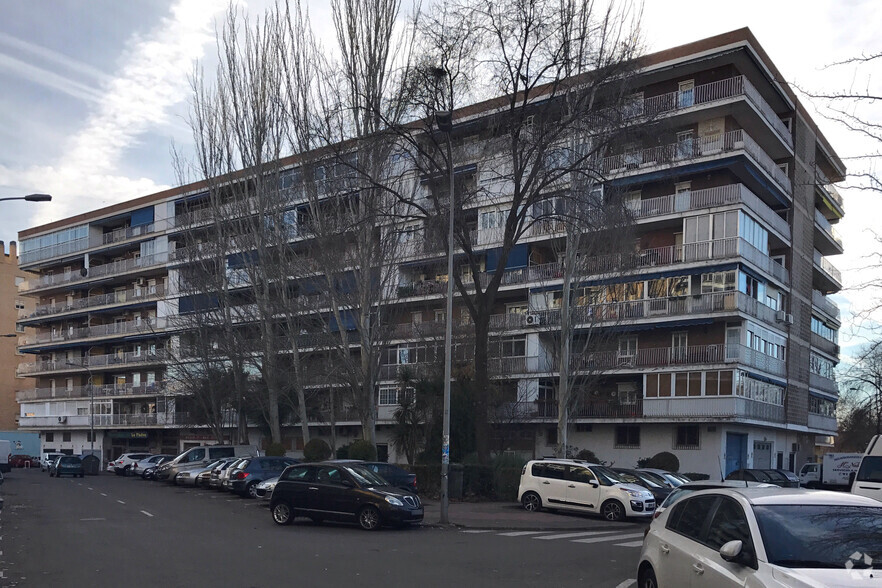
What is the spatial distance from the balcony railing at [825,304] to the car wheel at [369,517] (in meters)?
43.2

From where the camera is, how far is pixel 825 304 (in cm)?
5672

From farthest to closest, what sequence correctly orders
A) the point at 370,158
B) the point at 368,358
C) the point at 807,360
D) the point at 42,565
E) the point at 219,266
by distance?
the point at 807,360
the point at 219,266
the point at 368,358
the point at 370,158
the point at 42,565

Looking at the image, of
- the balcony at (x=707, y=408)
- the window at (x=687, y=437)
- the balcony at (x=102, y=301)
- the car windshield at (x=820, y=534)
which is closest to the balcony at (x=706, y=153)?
the balcony at (x=707, y=408)

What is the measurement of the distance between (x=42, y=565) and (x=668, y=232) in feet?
121

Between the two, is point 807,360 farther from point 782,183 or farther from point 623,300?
point 623,300

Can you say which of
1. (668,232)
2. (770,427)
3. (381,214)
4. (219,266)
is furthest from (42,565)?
(770,427)

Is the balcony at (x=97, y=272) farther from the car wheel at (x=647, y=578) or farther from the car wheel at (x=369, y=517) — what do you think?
the car wheel at (x=647, y=578)

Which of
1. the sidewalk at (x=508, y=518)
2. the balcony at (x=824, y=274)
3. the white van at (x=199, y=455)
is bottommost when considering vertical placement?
the white van at (x=199, y=455)

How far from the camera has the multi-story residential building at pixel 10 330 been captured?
3479 inches

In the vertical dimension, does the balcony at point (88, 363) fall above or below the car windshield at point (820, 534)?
below

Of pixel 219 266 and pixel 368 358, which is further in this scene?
pixel 219 266

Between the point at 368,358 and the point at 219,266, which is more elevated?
the point at 219,266

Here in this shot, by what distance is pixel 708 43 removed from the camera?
42.6 m

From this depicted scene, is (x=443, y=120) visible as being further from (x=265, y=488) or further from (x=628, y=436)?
(x=628, y=436)
